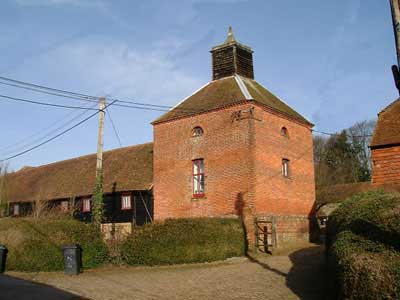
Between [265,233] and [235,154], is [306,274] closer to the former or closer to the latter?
[265,233]

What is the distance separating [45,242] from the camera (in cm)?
1817

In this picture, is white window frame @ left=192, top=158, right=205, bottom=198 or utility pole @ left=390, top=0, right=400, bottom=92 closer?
utility pole @ left=390, top=0, right=400, bottom=92

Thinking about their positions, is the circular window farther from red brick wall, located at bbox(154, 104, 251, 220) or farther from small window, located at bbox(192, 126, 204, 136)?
small window, located at bbox(192, 126, 204, 136)

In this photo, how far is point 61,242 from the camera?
18484mm

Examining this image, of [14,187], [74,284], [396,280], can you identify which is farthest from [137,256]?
[14,187]

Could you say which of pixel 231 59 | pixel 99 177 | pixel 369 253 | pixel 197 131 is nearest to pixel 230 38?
pixel 231 59

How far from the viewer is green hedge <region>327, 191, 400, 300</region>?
296 inches

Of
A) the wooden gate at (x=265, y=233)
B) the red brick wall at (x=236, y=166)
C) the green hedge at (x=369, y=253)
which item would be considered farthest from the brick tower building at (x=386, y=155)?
the red brick wall at (x=236, y=166)

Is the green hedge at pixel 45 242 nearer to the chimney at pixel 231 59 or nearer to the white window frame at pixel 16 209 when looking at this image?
the chimney at pixel 231 59

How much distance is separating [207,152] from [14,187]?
76.0 ft

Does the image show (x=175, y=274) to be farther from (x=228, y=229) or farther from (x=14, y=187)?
(x=14, y=187)

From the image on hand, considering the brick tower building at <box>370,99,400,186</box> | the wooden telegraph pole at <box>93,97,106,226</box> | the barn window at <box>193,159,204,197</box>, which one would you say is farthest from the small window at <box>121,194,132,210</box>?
the brick tower building at <box>370,99,400,186</box>

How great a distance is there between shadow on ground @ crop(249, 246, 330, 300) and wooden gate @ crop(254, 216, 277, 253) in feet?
5.15

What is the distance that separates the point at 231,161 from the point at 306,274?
31.0 feet
